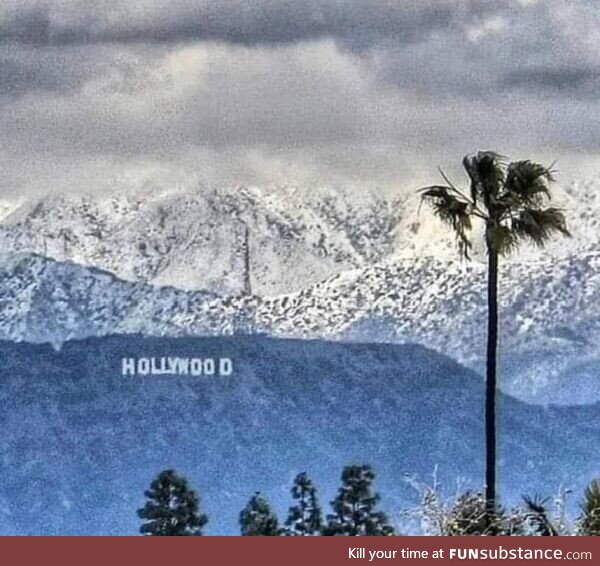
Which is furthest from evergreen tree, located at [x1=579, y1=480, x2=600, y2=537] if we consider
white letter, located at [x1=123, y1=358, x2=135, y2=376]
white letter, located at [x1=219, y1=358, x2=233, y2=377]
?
white letter, located at [x1=123, y1=358, x2=135, y2=376]

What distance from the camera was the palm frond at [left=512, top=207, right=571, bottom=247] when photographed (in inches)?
1345

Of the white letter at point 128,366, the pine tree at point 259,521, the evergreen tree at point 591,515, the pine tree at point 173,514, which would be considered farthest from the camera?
the white letter at point 128,366

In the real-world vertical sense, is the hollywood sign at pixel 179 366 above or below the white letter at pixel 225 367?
above

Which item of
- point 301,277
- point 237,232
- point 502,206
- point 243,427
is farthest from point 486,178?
point 243,427

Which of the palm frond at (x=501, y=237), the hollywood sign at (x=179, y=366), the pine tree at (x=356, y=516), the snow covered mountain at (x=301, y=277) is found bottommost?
the pine tree at (x=356, y=516)

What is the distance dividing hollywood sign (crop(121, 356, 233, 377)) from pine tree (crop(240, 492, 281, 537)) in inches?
453

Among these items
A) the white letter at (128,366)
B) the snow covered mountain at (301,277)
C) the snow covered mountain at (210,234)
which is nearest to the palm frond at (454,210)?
the snow covered mountain at (210,234)

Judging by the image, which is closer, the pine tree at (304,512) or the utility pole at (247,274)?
the pine tree at (304,512)

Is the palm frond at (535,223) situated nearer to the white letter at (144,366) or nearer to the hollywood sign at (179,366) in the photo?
the hollywood sign at (179,366)

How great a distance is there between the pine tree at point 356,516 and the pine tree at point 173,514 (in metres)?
1.90

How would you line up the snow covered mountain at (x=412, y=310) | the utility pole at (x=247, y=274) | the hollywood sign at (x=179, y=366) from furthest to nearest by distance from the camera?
the utility pole at (x=247, y=274), the hollywood sign at (x=179, y=366), the snow covered mountain at (x=412, y=310)

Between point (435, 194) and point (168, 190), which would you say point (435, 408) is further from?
point (435, 194)

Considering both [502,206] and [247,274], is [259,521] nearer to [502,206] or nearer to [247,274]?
[502,206]

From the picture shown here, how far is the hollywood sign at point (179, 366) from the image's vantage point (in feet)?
206
